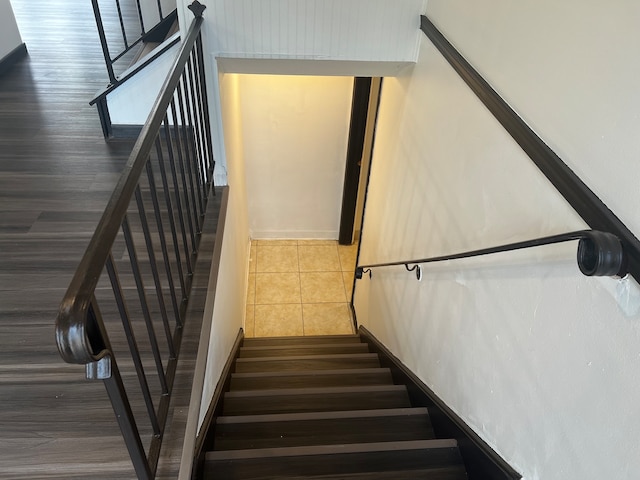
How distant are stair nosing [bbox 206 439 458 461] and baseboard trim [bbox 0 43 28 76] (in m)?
3.13

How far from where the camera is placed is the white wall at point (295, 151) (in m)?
4.66

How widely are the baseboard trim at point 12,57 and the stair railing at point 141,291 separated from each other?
5.57 ft

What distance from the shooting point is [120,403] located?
100cm

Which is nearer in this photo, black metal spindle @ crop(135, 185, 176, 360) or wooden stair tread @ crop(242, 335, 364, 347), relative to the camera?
black metal spindle @ crop(135, 185, 176, 360)

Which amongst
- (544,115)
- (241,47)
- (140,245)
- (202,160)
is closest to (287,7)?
(241,47)

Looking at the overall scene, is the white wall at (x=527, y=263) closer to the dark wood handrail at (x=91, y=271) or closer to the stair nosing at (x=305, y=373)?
the stair nosing at (x=305, y=373)

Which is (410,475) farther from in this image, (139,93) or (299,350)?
(139,93)

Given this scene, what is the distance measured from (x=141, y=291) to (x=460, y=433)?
136cm

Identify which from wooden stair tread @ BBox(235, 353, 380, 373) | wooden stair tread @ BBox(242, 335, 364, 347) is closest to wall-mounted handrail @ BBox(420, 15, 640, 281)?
wooden stair tread @ BBox(235, 353, 380, 373)

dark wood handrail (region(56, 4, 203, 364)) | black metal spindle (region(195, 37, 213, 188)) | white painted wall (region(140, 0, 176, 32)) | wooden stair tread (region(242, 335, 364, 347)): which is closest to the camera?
dark wood handrail (region(56, 4, 203, 364))

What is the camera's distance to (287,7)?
242 cm

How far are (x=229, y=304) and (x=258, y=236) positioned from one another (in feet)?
8.74

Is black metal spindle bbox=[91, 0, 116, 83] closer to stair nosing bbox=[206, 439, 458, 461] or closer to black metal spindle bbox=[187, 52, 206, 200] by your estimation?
black metal spindle bbox=[187, 52, 206, 200]

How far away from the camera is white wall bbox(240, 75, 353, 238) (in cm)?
466
